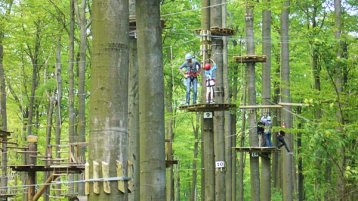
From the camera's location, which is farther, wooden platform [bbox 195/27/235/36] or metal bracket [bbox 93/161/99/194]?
wooden platform [bbox 195/27/235/36]

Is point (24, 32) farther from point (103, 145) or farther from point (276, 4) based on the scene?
point (103, 145)

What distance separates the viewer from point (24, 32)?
24.1 m

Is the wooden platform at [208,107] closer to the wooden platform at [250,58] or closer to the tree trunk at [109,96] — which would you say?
the wooden platform at [250,58]

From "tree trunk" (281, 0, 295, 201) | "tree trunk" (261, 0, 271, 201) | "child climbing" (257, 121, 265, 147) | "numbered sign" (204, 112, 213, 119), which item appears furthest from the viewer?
"tree trunk" (281, 0, 295, 201)

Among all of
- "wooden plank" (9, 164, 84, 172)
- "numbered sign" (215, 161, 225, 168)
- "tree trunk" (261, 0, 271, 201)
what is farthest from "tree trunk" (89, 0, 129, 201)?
"wooden plank" (9, 164, 84, 172)

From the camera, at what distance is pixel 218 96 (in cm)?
1190

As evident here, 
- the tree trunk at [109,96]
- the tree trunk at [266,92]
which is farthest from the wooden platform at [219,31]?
the tree trunk at [109,96]

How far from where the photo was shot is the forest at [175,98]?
3961 millimetres

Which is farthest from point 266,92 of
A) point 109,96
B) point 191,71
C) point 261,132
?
point 109,96

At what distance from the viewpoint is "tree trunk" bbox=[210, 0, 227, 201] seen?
457 inches

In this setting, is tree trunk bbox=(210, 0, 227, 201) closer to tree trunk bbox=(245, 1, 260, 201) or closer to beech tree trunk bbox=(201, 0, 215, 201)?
beech tree trunk bbox=(201, 0, 215, 201)

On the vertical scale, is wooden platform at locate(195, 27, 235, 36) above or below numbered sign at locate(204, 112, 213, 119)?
above

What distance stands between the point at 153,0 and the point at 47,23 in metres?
20.8

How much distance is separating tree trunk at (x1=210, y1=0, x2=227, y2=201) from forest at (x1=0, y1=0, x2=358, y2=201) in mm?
30
